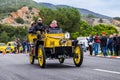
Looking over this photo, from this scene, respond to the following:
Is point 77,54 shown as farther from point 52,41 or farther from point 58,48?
point 52,41

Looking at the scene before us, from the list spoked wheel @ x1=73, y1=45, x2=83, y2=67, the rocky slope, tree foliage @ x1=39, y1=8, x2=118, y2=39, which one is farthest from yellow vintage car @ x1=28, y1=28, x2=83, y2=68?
the rocky slope

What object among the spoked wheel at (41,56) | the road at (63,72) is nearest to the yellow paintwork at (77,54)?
the road at (63,72)

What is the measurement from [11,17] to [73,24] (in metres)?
83.6

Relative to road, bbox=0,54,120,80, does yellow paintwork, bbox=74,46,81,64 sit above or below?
above

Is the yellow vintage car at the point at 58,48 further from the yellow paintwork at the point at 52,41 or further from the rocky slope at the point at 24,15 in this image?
the rocky slope at the point at 24,15

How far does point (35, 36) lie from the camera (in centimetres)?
1742

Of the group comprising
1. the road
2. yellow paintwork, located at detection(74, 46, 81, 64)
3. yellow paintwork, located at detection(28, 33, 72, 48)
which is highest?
yellow paintwork, located at detection(28, 33, 72, 48)

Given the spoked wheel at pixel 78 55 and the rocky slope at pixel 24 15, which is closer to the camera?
the spoked wheel at pixel 78 55

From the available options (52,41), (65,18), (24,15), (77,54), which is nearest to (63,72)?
(77,54)

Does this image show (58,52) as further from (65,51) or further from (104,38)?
(104,38)

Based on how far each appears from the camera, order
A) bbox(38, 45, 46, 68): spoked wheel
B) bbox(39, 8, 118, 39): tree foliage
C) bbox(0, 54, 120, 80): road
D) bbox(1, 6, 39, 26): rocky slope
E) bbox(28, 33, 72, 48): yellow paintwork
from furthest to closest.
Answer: bbox(1, 6, 39, 26): rocky slope → bbox(39, 8, 118, 39): tree foliage → bbox(28, 33, 72, 48): yellow paintwork → bbox(38, 45, 46, 68): spoked wheel → bbox(0, 54, 120, 80): road

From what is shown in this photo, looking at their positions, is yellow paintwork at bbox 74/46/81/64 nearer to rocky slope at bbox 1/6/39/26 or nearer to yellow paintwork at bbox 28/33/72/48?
yellow paintwork at bbox 28/33/72/48

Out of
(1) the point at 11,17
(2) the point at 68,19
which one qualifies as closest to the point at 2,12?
(1) the point at 11,17

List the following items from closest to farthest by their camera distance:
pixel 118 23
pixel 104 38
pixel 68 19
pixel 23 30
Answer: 1. pixel 104 38
2. pixel 68 19
3. pixel 23 30
4. pixel 118 23
